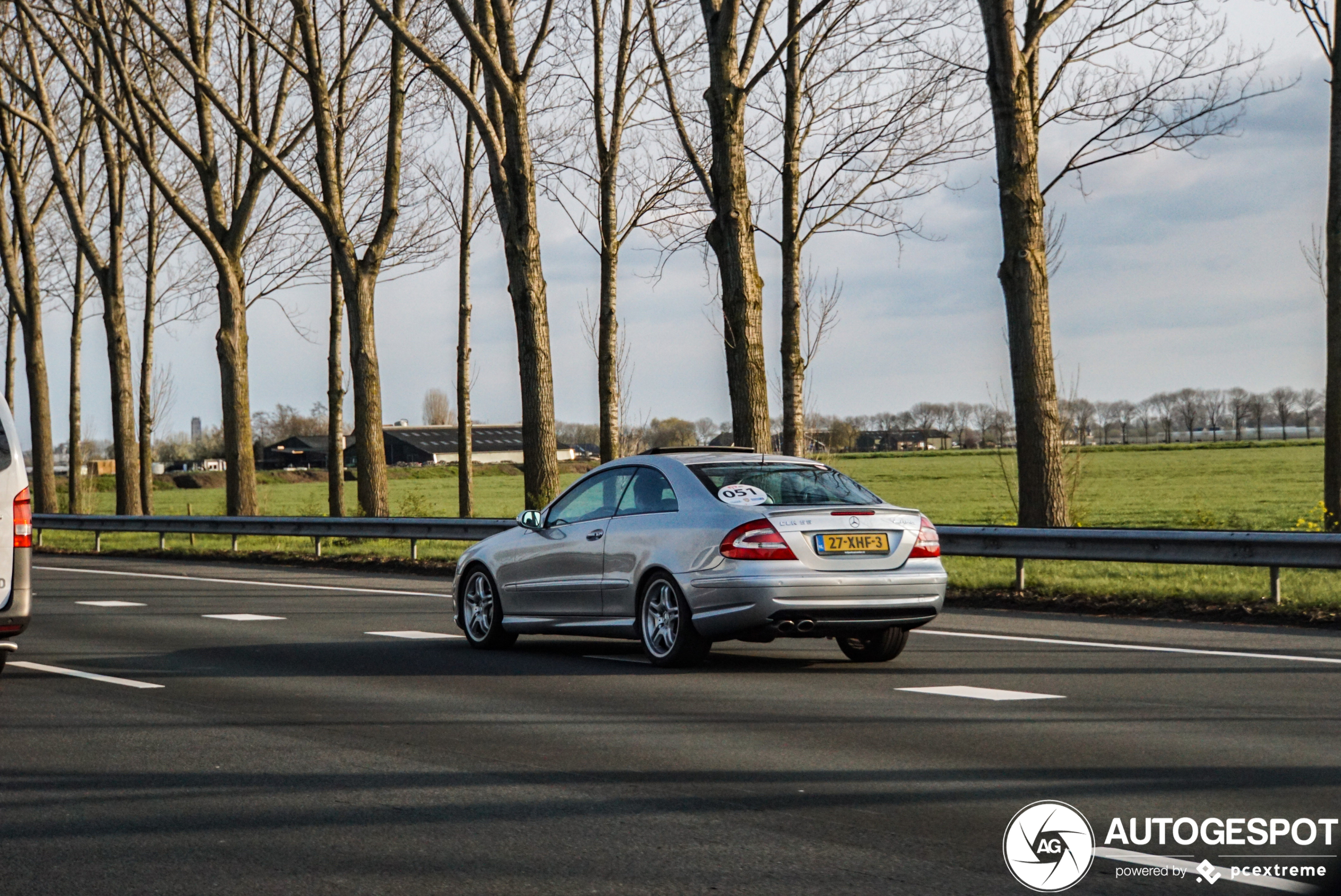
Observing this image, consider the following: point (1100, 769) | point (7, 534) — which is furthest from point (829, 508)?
point (7, 534)

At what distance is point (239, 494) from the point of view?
2930 centimetres

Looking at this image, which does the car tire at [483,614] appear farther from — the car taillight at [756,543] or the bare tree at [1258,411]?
the bare tree at [1258,411]

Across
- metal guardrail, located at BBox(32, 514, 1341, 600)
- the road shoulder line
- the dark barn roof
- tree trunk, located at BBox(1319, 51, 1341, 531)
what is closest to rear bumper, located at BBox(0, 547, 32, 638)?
the road shoulder line

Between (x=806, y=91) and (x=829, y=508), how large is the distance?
670 inches

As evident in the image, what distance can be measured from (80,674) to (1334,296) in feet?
49.9

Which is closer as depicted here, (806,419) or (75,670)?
(75,670)

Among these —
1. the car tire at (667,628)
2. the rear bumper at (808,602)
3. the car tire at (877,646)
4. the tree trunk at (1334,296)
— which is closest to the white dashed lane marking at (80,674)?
the car tire at (667,628)

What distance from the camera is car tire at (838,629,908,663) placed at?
34.5ft

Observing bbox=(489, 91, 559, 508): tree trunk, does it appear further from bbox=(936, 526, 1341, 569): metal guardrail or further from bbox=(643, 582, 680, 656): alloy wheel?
bbox=(643, 582, 680, 656): alloy wheel

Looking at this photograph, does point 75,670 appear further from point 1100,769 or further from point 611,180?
point 611,180

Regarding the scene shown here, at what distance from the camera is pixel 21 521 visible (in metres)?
9.40

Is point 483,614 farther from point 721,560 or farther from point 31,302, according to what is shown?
point 31,302

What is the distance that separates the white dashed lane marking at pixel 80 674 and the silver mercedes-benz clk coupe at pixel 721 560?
117 inches

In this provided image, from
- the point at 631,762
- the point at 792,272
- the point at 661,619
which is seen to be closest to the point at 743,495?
the point at 661,619
